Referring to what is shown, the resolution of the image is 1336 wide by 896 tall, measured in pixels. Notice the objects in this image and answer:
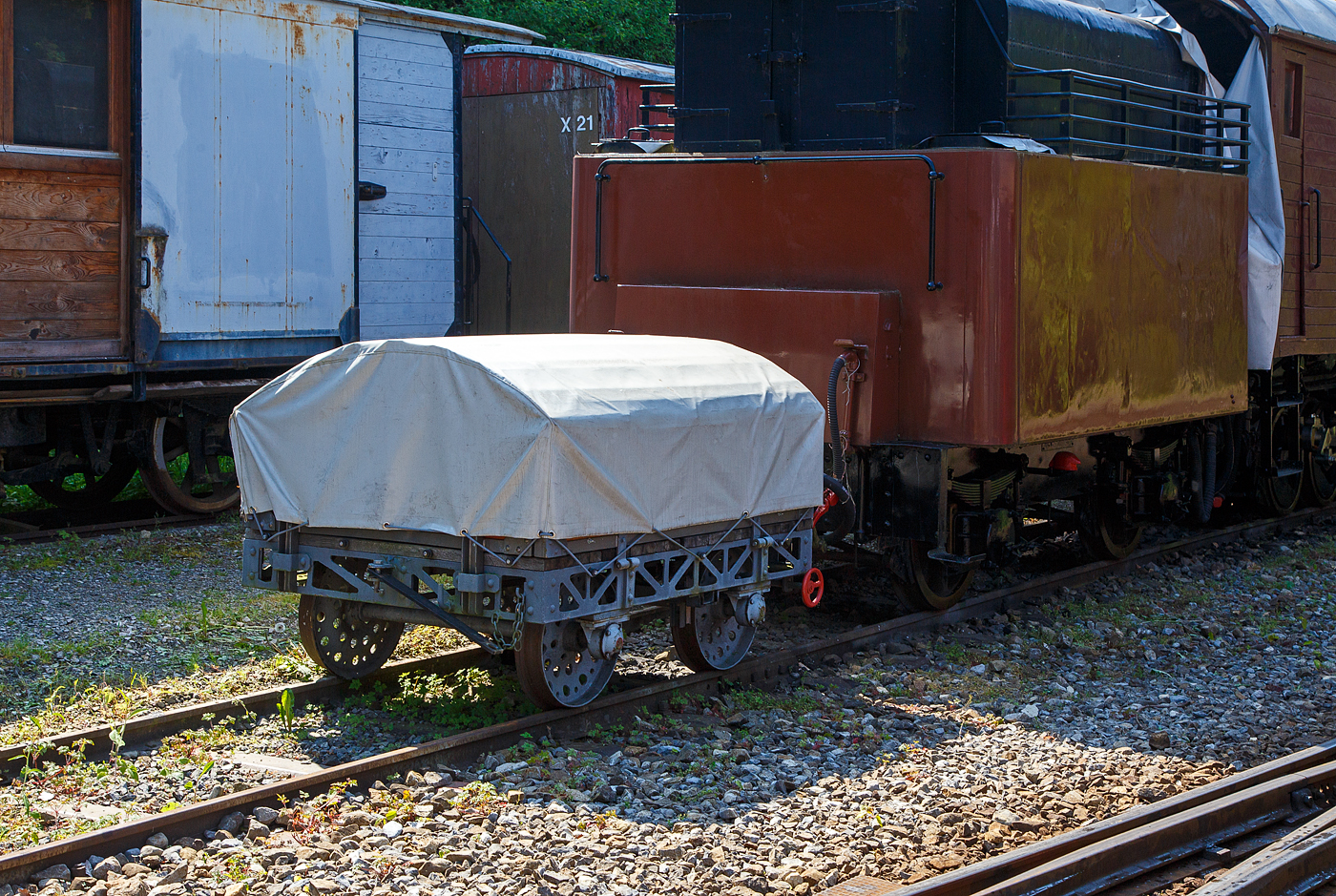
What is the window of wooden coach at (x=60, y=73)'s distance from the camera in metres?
9.89

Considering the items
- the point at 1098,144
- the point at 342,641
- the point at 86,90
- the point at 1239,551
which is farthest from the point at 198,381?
the point at 1239,551

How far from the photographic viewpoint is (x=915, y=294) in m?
8.13

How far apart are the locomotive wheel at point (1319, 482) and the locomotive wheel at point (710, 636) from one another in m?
7.71

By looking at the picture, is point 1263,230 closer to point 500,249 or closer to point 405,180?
point 500,249

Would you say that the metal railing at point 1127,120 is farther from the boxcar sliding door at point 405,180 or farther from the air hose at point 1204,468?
the boxcar sliding door at point 405,180

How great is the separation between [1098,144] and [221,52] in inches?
254

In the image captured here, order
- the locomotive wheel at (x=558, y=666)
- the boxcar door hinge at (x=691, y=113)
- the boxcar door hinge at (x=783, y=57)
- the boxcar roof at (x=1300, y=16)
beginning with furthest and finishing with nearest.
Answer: the boxcar roof at (x=1300, y=16) → the boxcar door hinge at (x=691, y=113) → the boxcar door hinge at (x=783, y=57) → the locomotive wheel at (x=558, y=666)

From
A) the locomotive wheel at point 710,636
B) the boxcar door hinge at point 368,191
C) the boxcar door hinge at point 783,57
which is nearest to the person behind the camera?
the locomotive wheel at point 710,636

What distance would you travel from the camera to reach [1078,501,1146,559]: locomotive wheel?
1025 cm

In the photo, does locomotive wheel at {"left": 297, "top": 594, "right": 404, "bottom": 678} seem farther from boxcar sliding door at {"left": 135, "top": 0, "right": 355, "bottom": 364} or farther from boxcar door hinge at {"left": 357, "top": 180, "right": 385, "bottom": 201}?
boxcar door hinge at {"left": 357, "top": 180, "right": 385, "bottom": 201}

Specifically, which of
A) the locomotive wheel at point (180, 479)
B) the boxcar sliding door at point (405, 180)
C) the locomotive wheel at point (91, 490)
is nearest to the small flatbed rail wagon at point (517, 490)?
the locomotive wheel at point (180, 479)

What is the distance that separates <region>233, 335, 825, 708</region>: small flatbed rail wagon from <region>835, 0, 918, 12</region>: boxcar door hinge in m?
2.83

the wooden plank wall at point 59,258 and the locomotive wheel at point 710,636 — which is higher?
the wooden plank wall at point 59,258

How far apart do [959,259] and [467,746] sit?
3854 mm
